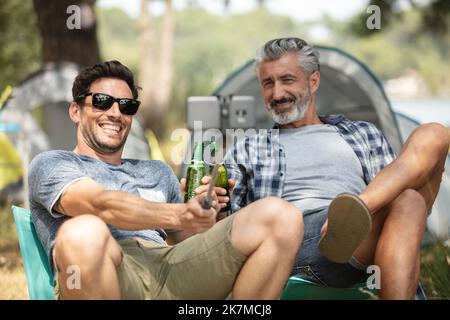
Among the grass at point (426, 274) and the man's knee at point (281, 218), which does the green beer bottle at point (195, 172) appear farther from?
the grass at point (426, 274)

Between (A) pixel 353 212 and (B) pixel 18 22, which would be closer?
(A) pixel 353 212

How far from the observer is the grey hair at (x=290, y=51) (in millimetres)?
3088

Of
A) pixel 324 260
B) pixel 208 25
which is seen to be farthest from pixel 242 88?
pixel 208 25

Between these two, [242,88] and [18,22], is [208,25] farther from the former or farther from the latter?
[242,88]

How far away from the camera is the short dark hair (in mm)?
2646

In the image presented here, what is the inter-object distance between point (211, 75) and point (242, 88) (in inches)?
508

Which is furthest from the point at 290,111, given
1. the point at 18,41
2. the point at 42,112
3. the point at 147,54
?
the point at 18,41

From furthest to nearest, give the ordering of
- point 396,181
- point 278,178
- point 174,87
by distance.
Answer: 1. point 174,87
2. point 278,178
3. point 396,181

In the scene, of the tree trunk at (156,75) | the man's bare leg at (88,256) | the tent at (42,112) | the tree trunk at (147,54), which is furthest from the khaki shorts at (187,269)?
the tree trunk at (147,54)

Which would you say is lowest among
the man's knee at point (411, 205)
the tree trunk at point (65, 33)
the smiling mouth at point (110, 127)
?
the man's knee at point (411, 205)

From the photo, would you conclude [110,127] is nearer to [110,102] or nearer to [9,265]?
[110,102]

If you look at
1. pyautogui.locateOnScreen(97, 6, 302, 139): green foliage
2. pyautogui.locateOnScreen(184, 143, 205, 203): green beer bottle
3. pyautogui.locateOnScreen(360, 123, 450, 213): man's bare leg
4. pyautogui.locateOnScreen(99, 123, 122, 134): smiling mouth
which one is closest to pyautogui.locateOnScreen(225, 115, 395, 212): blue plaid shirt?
pyautogui.locateOnScreen(184, 143, 205, 203): green beer bottle

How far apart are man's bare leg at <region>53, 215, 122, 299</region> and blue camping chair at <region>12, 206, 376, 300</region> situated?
527 mm

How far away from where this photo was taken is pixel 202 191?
8.07ft
